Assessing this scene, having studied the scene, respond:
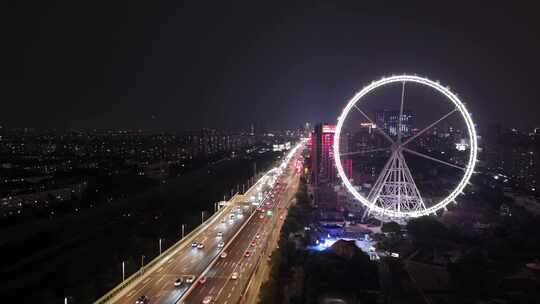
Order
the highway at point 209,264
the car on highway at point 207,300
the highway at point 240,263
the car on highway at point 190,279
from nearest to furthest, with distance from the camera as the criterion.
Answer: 1. the car on highway at point 207,300
2. the highway at point 240,263
3. the highway at point 209,264
4. the car on highway at point 190,279

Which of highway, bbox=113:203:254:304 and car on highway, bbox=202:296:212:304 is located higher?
car on highway, bbox=202:296:212:304

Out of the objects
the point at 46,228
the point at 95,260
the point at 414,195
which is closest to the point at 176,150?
the point at 46,228

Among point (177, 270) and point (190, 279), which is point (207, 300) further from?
point (177, 270)

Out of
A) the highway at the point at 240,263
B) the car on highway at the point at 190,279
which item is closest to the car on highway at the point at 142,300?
the highway at the point at 240,263

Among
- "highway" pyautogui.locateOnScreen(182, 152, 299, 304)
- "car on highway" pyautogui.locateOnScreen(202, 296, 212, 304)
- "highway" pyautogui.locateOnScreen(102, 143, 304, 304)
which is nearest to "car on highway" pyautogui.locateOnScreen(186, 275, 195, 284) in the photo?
"highway" pyautogui.locateOnScreen(102, 143, 304, 304)

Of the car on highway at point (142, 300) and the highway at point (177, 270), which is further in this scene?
the highway at point (177, 270)

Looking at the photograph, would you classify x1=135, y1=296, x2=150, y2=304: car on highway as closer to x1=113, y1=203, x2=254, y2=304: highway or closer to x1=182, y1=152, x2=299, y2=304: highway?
x1=113, y1=203, x2=254, y2=304: highway

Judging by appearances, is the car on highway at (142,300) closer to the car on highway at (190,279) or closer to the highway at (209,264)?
the highway at (209,264)

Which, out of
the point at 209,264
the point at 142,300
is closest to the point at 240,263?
the point at 209,264
